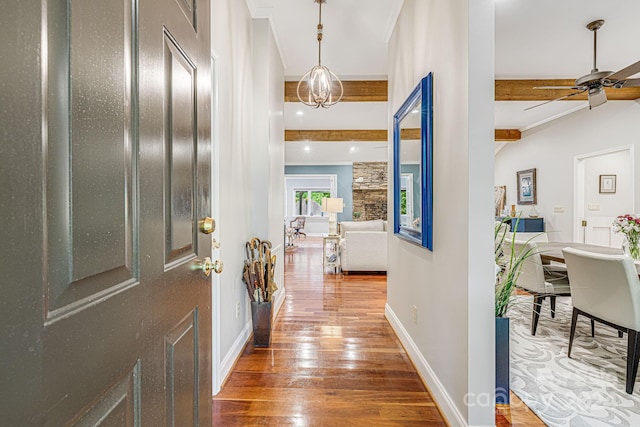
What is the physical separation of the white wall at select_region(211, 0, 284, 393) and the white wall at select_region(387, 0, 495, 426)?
1.36 m

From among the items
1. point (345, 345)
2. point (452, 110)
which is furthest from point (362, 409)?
point (452, 110)

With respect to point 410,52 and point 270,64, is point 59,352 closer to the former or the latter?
point 410,52

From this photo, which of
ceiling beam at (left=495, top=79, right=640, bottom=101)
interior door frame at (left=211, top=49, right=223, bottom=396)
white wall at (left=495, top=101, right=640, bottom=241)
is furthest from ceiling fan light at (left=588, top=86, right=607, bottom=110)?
interior door frame at (left=211, top=49, right=223, bottom=396)

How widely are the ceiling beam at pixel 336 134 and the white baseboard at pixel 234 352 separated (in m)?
5.54

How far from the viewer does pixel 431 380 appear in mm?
2041

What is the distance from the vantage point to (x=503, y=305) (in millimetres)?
1880

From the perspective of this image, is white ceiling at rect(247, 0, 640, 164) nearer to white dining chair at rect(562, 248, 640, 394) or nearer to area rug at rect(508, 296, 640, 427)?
white dining chair at rect(562, 248, 640, 394)

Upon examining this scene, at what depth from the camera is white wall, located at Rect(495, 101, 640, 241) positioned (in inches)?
199

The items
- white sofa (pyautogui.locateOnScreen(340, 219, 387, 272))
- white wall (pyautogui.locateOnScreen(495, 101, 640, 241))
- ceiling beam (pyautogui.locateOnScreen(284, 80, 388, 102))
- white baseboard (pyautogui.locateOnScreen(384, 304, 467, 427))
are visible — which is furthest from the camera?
white sofa (pyautogui.locateOnScreen(340, 219, 387, 272))

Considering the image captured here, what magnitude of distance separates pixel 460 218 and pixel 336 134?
6.38 meters

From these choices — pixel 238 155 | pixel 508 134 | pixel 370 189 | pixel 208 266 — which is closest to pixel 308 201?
pixel 370 189

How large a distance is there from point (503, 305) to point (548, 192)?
6.02 metres

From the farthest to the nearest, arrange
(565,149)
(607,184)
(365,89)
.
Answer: (565,149), (607,184), (365,89)

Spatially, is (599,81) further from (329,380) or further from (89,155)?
(89,155)
